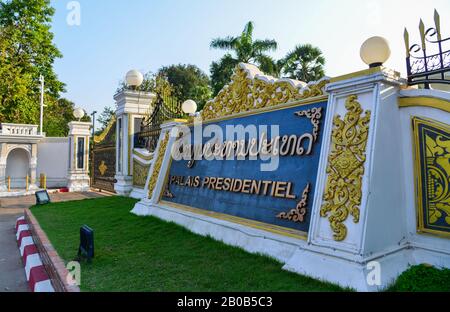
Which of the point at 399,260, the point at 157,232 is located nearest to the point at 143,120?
the point at 157,232

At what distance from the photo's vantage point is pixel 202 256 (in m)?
3.86

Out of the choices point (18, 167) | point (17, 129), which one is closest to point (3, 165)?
point (17, 129)

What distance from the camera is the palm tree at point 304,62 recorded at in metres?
19.8

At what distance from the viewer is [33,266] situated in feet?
13.7

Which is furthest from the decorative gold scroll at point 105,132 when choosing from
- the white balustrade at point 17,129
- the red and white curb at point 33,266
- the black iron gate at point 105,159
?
the red and white curb at point 33,266

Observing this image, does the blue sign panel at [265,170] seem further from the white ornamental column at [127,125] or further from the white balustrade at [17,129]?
the white balustrade at [17,129]

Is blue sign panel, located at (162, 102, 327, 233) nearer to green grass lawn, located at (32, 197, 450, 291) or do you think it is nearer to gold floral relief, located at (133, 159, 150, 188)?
green grass lawn, located at (32, 197, 450, 291)

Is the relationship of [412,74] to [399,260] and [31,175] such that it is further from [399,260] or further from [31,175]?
[31,175]

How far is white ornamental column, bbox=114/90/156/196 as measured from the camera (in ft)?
31.3

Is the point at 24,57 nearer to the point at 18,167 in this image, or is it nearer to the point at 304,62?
the point at 18,167

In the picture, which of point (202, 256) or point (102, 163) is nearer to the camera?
point (202, 256)

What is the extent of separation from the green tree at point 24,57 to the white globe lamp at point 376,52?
60.7 ft
